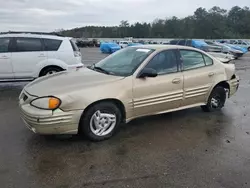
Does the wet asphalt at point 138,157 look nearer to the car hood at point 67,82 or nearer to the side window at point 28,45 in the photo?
the car hood at point 67,82

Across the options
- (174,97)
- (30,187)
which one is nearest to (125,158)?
(30,187)

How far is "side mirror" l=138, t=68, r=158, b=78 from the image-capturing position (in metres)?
4.43

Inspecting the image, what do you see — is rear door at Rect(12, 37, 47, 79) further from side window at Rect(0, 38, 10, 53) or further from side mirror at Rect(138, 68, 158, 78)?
side mirror at Rect(138, 68, 158, 78)

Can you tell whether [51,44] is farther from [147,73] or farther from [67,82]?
[147,73]

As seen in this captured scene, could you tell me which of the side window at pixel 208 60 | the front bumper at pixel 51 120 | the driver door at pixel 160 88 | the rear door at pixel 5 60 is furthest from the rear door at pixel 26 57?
the side window at pixel 208 60

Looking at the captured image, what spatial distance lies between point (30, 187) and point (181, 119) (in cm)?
336

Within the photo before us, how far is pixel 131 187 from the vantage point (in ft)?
9.89

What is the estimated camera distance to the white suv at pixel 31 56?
307 inches

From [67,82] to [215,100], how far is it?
3346 mm

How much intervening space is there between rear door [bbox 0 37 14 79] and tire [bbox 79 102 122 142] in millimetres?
4639

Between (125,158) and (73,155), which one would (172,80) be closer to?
(125,158)

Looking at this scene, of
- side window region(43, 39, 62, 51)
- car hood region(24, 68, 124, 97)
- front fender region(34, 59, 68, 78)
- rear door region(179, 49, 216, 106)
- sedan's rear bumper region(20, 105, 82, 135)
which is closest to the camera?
sedan's rear bumper region(20, 105, 82, 135)

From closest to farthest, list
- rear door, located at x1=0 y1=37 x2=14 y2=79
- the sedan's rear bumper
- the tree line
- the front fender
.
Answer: the sedan's rear bumper → rear door, located at x1=0 y1=37 x2=14 y2=79 → the front fender → the tree line

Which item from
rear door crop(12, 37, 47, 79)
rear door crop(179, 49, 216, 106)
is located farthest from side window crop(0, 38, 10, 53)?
rear door crop(179, 49, 216, 106)
